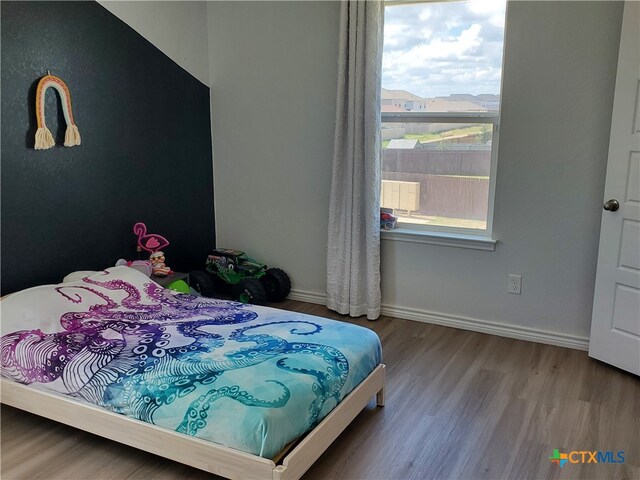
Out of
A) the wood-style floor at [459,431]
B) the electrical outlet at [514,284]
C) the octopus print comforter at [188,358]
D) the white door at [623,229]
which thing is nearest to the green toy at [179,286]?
the octopus print comforter at [188,358]

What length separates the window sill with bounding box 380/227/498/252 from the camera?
3.75m

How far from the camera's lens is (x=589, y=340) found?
3.47 meters

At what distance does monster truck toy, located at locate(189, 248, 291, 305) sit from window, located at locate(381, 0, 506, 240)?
1.04m

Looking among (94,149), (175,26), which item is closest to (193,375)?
(94,149)

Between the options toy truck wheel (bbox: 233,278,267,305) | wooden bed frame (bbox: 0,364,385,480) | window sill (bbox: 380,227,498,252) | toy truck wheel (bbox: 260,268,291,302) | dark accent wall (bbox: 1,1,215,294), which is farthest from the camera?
toy truck wheel (bbox: 260,268,291,302)

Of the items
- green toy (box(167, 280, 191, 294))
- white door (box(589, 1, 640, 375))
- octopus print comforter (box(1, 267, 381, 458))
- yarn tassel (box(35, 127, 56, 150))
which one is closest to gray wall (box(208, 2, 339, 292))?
green toy (box(167, 280, 191, 294))

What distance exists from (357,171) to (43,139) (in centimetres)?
192

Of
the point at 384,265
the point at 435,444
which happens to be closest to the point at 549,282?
the point at 384,265

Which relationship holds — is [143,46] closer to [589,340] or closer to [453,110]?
[453,110]

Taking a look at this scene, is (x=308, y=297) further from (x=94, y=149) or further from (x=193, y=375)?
(x=193, y=375)

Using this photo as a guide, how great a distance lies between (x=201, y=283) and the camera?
164 inches

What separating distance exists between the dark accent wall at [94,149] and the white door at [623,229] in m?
2.84

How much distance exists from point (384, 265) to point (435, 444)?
174cm

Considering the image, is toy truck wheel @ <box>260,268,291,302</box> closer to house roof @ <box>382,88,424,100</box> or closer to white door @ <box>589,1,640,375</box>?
house roof @ <box>382,88,424,100</box>
